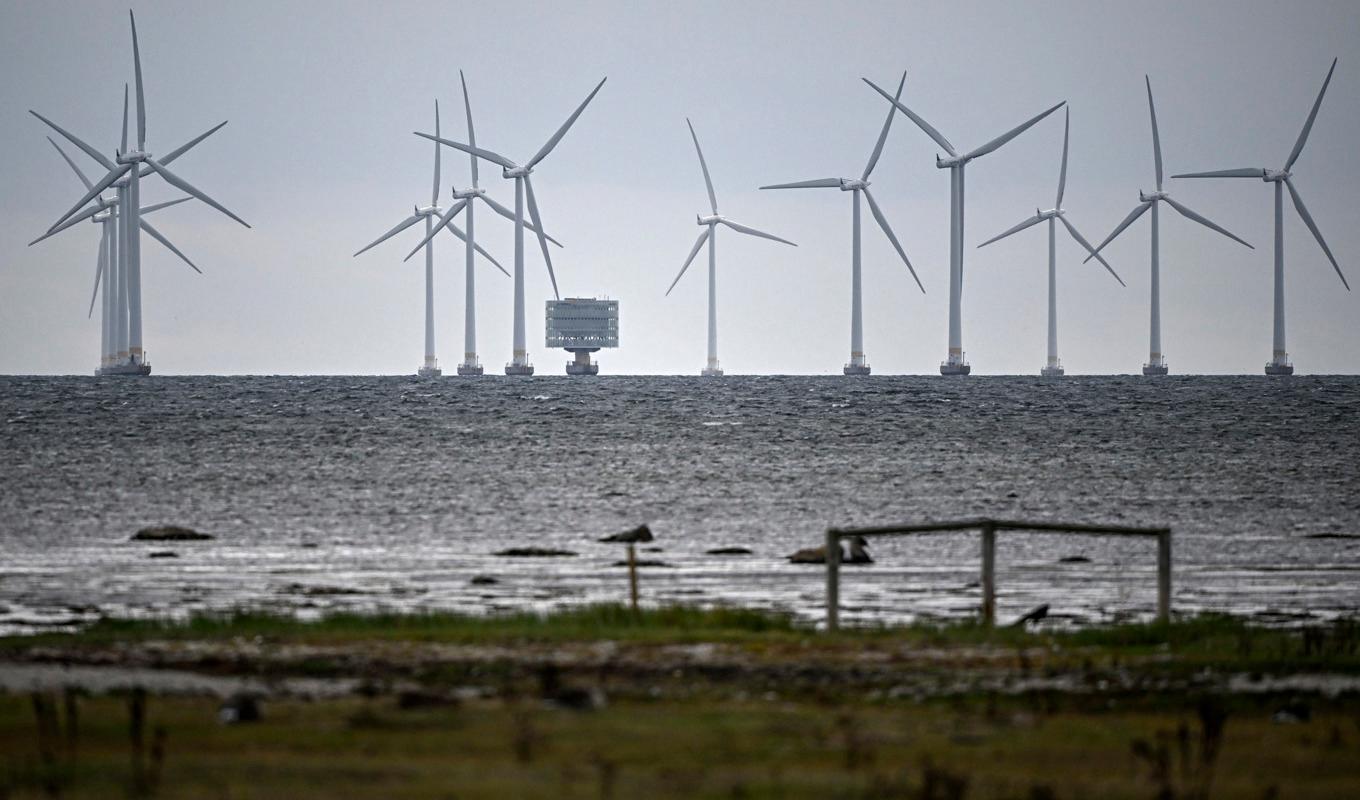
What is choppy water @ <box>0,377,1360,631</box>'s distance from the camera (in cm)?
3170

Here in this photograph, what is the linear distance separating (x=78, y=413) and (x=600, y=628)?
12685cm

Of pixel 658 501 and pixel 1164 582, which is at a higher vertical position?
pixel 1164 582

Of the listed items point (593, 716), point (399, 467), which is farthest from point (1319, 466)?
point (593, 716)

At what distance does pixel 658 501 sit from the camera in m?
65.2

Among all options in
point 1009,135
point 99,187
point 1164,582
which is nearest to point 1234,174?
point 1009,135

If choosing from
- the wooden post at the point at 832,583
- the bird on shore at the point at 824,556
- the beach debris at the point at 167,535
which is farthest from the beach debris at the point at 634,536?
the wooden post at the point at 832,583

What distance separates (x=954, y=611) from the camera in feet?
90.1

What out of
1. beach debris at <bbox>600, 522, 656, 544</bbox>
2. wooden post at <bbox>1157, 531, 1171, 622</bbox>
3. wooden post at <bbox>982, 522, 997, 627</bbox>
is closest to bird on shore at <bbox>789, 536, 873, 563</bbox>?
beach debris at <bbox>600, 522, 656, 544</bbox>

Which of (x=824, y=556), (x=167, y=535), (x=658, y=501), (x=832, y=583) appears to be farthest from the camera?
(x=658, y=501)

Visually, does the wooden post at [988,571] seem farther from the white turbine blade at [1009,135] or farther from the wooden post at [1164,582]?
the white turbine blade at [1009,135]

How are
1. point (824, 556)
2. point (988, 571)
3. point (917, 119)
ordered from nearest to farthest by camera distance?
point (988, 571), point (824, 556), point (917, 119)

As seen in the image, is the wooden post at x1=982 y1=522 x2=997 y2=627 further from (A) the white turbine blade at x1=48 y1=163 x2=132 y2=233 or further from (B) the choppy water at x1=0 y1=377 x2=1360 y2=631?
(A) the white turbine blade at x1=48 y1=163 x2=132 y2=233

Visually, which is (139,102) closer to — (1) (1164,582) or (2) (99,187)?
(2) (99,187)

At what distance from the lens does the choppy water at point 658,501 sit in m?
31.7
